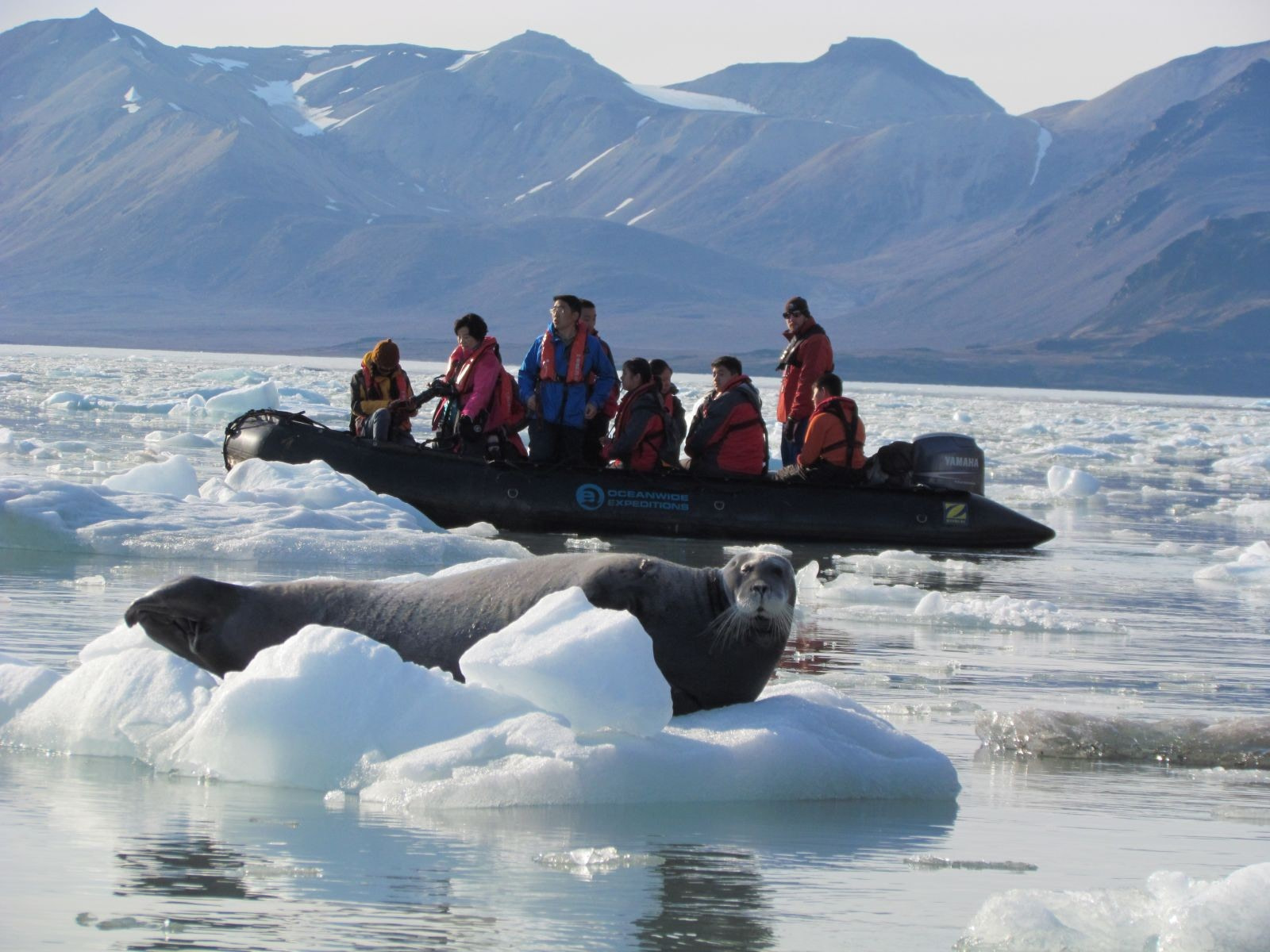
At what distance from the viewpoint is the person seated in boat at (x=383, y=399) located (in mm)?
12977

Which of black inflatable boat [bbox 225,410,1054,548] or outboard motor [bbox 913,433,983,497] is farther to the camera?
outboard motor [bbox 913,433,983,497]

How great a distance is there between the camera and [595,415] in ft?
39.8

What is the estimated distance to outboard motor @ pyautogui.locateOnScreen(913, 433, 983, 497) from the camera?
1302 centimetres

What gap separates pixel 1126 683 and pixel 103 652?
3.52m

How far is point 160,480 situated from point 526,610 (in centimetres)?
729

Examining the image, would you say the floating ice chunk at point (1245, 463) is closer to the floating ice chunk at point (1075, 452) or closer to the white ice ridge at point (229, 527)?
the floating ice chunk at point (1075, 452)

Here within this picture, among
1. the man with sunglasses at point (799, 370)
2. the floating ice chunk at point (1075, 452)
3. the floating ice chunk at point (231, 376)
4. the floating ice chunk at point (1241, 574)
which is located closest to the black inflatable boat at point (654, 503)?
the man with sunglasses at point (799, 370)

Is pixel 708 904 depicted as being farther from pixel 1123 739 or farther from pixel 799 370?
pixel 799 370

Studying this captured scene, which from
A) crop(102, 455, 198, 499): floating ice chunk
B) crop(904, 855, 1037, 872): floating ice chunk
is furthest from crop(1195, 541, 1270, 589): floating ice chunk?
crop(904, 855, 1037, 872): floating ice chunk

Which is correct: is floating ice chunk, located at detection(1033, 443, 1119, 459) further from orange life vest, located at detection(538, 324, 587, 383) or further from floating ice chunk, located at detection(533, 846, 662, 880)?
floating ice chunk, located at detection(533, 846, 662, 880)

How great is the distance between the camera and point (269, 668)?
4594mm

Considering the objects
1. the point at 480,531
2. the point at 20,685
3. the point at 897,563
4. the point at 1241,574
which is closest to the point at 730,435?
the point at 897,563

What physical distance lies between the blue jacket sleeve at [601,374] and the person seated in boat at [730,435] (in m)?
0.64

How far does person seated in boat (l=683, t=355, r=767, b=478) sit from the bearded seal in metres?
6.74
